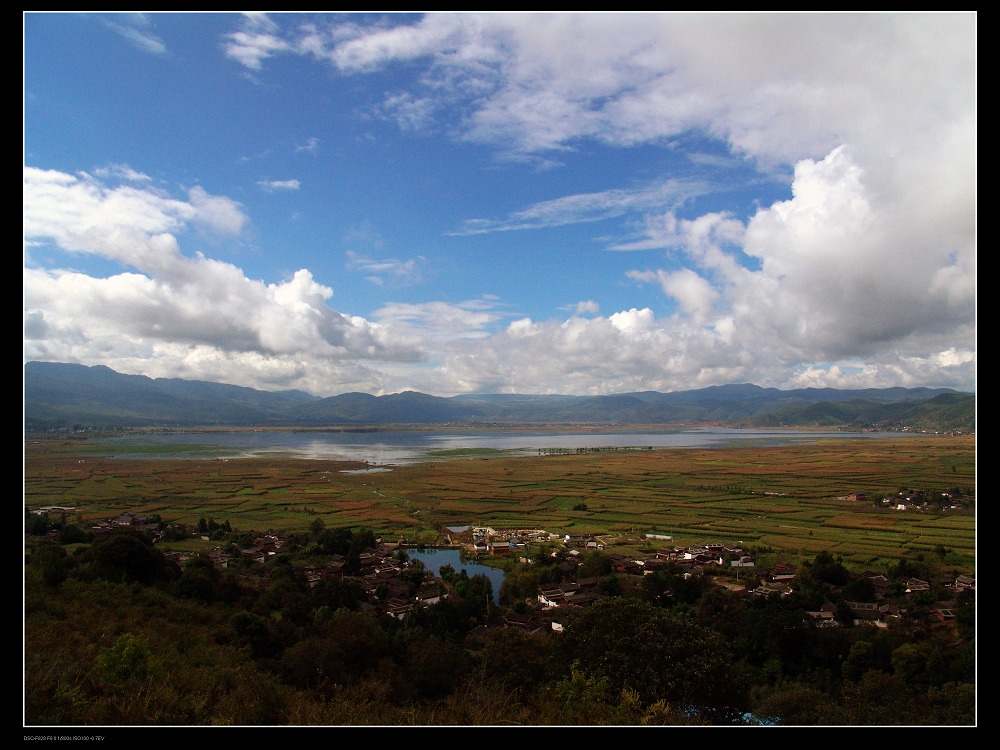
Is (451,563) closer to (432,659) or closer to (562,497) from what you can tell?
(432,659)

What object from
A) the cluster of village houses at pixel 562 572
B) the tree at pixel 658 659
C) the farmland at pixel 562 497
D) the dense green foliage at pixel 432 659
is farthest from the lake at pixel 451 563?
the tree at pixel 658 659

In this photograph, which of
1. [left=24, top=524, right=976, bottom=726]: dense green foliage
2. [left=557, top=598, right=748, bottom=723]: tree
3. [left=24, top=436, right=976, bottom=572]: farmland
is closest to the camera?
[left=24, top=524, right=976, bottom=726]: dense green foliage

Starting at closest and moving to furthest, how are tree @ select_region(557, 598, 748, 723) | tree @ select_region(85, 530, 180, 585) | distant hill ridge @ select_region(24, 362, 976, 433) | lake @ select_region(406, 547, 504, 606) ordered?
tree @ select_region(557, 598, 748, 723) → tree @ select_region(85, 530, 180, 585) → lake @ select_region(406, 547, 504, 606) → distant hill ridge @ select_region(24, 362, 976, 433)

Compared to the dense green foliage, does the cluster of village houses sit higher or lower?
lower

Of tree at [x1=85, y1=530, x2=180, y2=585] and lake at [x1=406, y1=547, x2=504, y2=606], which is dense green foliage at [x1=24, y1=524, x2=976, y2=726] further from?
lake at [x1=406, y1=547, x2=504, y2=606]

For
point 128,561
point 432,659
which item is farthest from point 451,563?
point 432,659

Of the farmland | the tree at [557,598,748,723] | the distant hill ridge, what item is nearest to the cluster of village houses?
the farmland
